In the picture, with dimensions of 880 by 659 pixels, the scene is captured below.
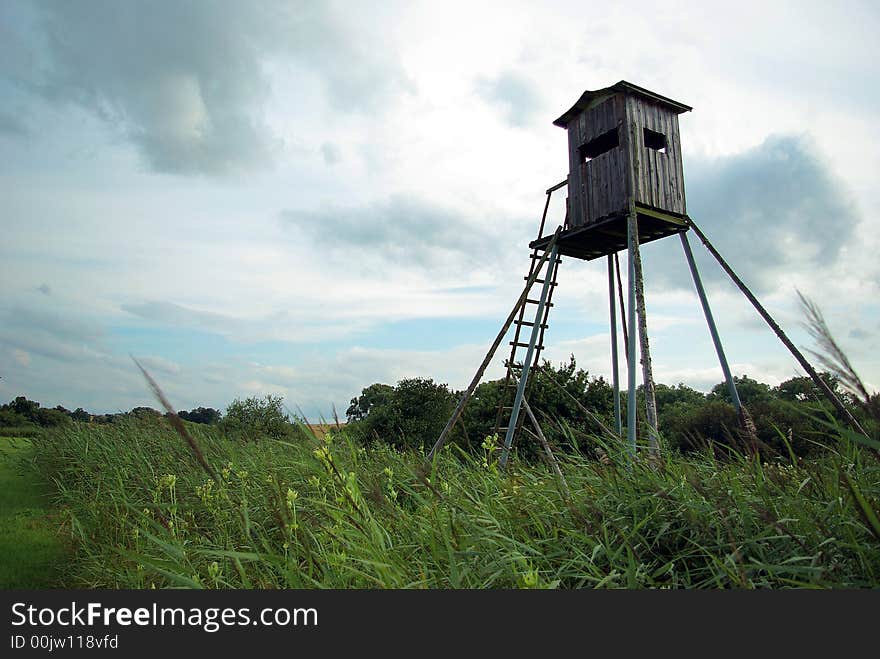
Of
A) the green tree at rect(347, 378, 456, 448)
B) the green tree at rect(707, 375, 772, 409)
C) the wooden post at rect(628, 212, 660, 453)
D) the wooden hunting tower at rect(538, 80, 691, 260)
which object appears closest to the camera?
the wooden post at rect(628, 212, 660, 453)

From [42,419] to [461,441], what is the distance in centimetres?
1499

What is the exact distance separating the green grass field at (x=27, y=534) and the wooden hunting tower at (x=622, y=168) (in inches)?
440

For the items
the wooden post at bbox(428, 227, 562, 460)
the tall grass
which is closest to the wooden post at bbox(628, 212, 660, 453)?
the wooden post at bbox(428, 227, 562, 460)

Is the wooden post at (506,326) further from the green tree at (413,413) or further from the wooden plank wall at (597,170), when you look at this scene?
the green tree at (413,413)

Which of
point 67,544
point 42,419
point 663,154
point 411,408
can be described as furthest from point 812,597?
point 42,419

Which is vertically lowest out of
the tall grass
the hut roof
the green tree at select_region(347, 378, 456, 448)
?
the tall grass

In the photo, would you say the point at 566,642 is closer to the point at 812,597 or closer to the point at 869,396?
the point at 812,597

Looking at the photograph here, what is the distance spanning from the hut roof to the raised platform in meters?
2.68

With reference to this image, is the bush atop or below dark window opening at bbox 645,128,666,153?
below

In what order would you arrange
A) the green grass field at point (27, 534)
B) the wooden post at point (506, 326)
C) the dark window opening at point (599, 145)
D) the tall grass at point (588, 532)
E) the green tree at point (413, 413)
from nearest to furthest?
1. the tall grass at point (588, 532)
2. the green grass field at point (27, 534)
3. the wooden post at point (506, 326)
4. the dark window opening at point (599, 145)
5. the green tree at point (413, 413)

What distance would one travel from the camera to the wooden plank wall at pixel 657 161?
1215 cm

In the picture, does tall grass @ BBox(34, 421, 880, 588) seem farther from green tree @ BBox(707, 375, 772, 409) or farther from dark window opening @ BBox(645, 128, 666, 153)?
green tree @ BBox(707, 375, 772, 409)

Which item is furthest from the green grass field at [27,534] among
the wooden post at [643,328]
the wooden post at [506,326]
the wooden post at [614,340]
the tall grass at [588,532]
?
the wooden post at [614,340]

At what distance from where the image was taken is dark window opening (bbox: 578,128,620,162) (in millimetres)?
13148
